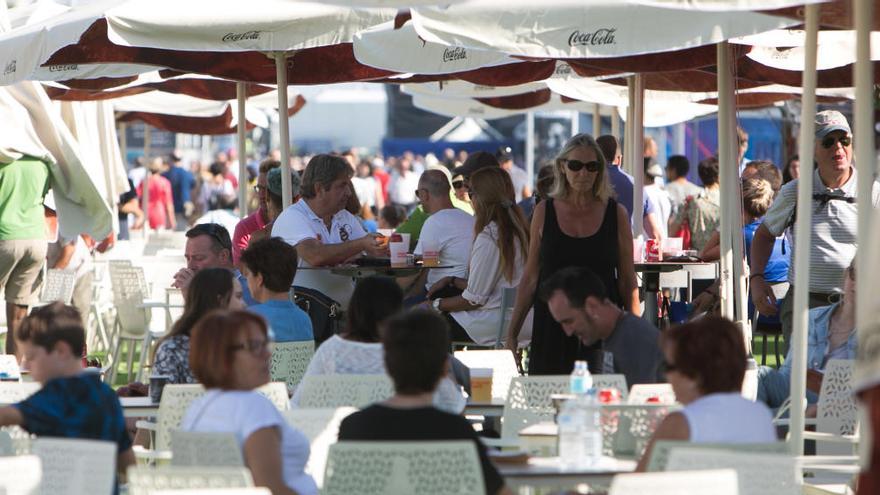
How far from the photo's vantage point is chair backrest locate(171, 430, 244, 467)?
4.23m

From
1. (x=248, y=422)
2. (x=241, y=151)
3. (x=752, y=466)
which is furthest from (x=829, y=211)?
(x=241, y=151)

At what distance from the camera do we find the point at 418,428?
4.14 metres

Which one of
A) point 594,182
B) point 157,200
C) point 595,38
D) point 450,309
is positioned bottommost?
point 450,309

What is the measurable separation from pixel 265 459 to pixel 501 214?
4.61 metres

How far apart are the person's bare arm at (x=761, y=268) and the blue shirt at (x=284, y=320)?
3217 mm

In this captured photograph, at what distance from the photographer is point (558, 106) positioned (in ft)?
57.5

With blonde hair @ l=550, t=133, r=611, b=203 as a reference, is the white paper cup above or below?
below

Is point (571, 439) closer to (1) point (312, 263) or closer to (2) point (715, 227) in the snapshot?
(1) point (312, 263)

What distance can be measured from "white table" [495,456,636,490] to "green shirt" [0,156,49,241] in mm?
7202

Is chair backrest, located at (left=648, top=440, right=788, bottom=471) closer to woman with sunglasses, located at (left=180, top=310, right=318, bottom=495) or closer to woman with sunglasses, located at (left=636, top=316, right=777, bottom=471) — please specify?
woman with sunglasses, located at (left=636, top=316, right=777, bottom=471)

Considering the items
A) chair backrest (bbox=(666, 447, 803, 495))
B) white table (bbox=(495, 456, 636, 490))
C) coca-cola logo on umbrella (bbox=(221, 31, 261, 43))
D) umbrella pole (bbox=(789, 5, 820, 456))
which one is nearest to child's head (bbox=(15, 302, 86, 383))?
white table (bbox=(495, 456, 636, 490))

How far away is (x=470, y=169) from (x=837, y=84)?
99.5 inches

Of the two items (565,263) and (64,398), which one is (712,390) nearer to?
(64,398)

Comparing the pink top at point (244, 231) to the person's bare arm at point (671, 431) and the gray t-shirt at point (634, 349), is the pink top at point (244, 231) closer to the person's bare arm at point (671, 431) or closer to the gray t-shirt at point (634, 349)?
the gray t-shirt at point (634, 349)
